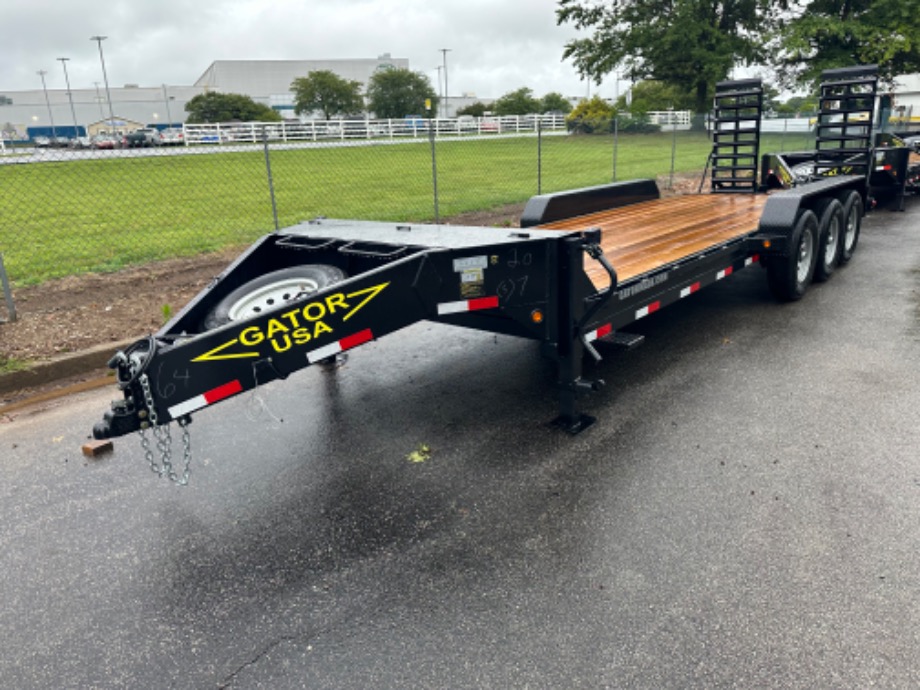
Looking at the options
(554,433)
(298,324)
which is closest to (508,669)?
(298,324)

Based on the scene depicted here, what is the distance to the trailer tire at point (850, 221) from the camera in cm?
843

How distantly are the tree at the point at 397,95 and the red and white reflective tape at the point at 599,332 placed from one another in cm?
7927

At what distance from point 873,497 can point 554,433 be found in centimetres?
172

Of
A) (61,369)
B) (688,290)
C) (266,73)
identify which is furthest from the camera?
(266,73)

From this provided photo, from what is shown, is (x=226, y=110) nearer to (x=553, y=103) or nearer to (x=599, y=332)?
(x=553, y=103)

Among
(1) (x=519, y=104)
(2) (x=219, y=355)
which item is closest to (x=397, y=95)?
(1) (x=519, y=104)

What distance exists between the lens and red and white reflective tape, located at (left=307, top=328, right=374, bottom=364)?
10.4 feet

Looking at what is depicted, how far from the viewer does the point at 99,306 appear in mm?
7051

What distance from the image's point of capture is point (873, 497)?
343 centimetres

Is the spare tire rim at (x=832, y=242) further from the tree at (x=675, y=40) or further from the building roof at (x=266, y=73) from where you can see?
the building roof at (x=266, y=73)

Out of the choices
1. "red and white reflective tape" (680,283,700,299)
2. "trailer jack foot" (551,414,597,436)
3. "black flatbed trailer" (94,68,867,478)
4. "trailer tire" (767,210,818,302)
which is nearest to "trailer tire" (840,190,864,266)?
"trailer tire" (767,210,818,302)

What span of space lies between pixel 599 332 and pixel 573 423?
0.59m

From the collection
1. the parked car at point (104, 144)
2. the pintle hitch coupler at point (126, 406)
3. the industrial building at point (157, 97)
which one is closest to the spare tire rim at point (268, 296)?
the pintle hitch coupler at point (126, 406)

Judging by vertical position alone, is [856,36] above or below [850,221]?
above
